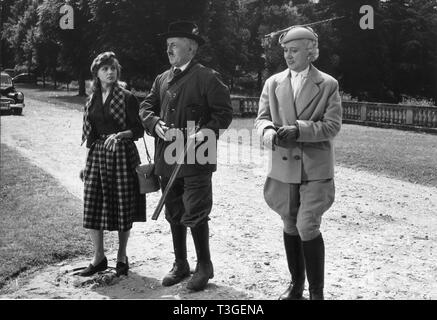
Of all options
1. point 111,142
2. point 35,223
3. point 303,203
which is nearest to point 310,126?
point 303,203

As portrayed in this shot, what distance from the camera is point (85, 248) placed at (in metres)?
5.98

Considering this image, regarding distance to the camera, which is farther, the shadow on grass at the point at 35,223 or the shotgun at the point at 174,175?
the shadow on grass at the point at 35,223

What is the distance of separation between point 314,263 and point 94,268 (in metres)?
2.08

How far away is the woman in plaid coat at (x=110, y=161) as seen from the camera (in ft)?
16.6

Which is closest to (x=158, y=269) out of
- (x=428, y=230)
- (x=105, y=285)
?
(x=105, y=285)

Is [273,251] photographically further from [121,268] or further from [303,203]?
[303,203]

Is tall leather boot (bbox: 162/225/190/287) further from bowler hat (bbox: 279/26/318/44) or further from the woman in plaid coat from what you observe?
bowler hat (bbox: 279/26/318/44)

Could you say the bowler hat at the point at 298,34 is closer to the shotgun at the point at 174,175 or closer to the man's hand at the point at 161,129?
the shotgun at the point at 174,175

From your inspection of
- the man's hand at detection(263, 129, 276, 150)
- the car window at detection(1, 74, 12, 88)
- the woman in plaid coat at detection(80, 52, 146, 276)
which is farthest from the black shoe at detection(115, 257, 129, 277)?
the car window at detection(1, 74, 12, 88)

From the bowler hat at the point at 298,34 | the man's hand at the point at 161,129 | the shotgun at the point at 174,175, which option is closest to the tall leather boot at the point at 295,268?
the shotgun at the point at 174,175

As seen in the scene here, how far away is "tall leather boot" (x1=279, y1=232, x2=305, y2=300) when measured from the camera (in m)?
4.35

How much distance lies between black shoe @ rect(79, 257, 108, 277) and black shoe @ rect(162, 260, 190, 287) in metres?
0.64

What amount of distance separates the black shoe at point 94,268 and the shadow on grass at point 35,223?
2.10 feet
